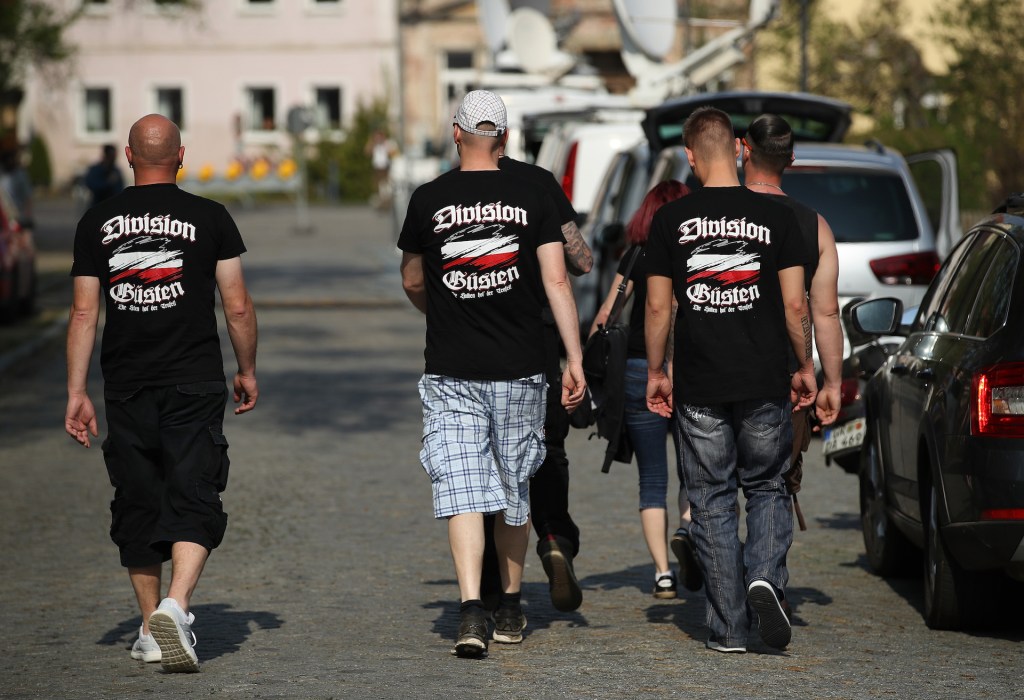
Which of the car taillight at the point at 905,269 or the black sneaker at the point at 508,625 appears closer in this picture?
the black sneaker at the point at 508,625

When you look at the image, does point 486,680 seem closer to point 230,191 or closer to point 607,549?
point 607,549

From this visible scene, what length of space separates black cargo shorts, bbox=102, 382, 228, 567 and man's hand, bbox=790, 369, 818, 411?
2.02 m

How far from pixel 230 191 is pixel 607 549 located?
44.9 meters

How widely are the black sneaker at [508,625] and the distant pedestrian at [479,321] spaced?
230mm

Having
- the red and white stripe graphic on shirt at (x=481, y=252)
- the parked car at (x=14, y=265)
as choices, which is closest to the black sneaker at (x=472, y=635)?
the red and white stripe graphic on shirt at (x=481, y=252)

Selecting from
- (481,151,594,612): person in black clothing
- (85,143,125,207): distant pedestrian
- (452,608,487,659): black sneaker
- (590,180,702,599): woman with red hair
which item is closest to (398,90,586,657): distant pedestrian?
(452,608,487,659): black sneaker

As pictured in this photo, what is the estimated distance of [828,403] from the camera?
666 centimetres

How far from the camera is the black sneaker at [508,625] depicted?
668 centimetres

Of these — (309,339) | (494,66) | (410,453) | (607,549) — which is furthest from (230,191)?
(607,549)

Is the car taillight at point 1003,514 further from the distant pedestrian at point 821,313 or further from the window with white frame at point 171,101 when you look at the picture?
the window with white frame at point 171,101

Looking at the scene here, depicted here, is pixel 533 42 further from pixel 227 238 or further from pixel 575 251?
pixel 227 238

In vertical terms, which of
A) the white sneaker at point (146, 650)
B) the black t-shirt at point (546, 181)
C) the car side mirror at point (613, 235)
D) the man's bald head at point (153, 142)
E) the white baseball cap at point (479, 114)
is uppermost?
the white baseball cap at point (479, 114)

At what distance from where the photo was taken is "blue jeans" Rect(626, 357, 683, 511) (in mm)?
7656

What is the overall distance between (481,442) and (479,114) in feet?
3.74
